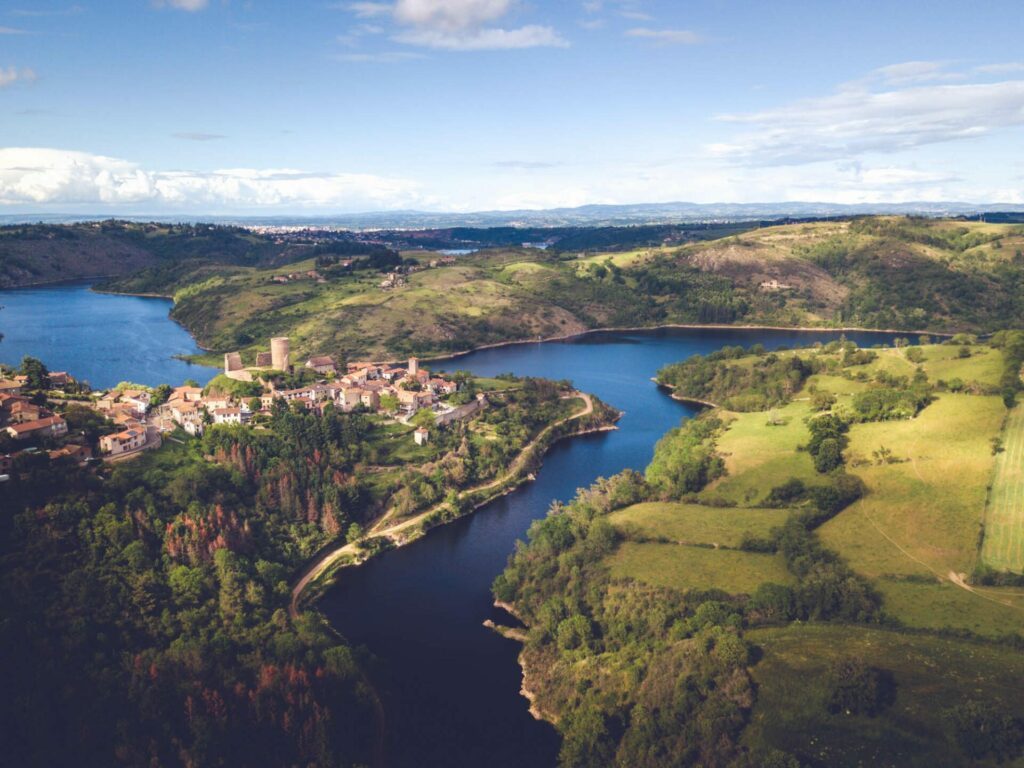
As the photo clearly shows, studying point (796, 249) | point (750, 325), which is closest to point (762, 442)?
point (750, 325)

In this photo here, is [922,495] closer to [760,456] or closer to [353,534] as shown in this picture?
[760,456]

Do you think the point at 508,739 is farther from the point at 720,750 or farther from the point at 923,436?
the point at 923,436

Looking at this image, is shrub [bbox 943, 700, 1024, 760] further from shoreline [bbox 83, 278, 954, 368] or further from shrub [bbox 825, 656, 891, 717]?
shoreline [bbox 83, 278, 954, 368]

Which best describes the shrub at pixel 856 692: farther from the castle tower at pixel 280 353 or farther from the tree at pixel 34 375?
the castle tower at pixel 280 353

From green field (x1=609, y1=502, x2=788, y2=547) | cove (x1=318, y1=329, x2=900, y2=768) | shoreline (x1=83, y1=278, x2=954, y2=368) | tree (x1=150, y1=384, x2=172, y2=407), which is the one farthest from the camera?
shoreline (x1=83, y1=278, x2=954, y2=368)

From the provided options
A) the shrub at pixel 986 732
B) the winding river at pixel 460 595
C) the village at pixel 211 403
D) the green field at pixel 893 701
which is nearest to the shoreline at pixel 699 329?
the winding river at pixel 460 595

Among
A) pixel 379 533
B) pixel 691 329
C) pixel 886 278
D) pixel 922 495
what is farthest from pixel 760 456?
pixel 886 278

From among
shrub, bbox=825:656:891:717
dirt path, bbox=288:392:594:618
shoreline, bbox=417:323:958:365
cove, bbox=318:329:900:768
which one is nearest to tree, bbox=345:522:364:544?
dirt path, bbox=288:392:594:618
